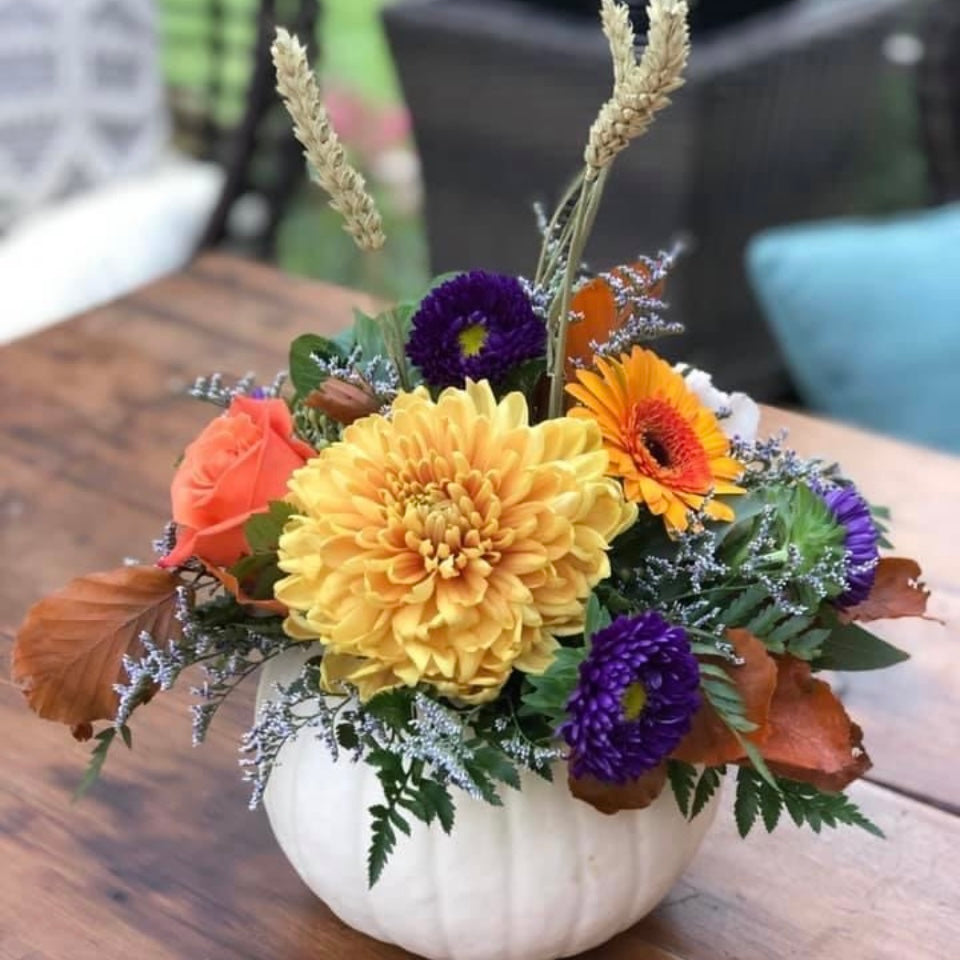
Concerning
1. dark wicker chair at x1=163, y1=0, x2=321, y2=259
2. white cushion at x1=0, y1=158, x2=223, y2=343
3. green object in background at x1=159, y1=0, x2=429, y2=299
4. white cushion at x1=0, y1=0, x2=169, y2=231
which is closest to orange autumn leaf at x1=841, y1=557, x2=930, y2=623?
green object in background at x1=159, y1=0, x2=429, y2=299

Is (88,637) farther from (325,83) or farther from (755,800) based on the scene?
(325,83)

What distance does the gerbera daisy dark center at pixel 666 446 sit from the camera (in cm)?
58

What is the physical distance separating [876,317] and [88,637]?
3.98 ft

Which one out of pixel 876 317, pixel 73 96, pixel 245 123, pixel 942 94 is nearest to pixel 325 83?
pixel 73 96

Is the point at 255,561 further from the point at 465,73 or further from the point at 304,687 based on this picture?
the point at 465,73

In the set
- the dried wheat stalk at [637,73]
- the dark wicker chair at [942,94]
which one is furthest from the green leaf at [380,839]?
the dark wicker chair at [942,94]

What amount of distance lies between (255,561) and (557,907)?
19 centimetres

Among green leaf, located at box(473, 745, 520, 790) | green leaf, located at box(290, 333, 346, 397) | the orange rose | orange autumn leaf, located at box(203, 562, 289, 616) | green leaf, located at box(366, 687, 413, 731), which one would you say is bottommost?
green leaf, located at box(473, 745, 520, 790)

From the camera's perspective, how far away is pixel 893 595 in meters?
0.62

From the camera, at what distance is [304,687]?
23.4 inches

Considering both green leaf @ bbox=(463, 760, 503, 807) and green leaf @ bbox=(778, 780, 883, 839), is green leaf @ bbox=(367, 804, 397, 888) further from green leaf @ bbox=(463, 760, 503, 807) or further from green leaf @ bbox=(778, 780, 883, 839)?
green leaf @ bbox=(778, 780, 883, 839)

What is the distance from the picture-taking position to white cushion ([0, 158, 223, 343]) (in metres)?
1.81

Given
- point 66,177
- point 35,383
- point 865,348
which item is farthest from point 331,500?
point 66,177

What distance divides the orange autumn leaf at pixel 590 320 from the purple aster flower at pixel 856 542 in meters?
0.11
